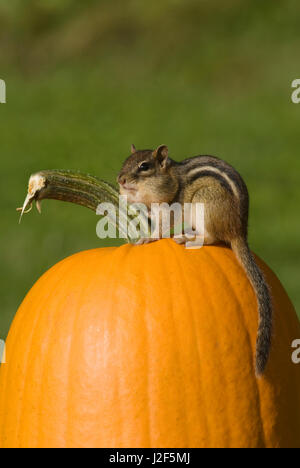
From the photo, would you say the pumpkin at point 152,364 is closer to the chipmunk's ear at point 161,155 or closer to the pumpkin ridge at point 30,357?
the pumpkin ridge at point 30,357

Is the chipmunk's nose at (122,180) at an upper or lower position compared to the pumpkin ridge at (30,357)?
upper

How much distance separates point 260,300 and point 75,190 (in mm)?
903

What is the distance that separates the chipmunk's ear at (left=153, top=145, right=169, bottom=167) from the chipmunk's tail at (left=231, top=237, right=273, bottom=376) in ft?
1.87

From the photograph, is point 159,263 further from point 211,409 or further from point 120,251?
point 211,409

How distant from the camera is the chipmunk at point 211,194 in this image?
3303mm

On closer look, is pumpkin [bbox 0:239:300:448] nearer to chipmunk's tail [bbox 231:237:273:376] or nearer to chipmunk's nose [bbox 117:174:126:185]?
chipmunk's tail [bbox 231:237:273:376]

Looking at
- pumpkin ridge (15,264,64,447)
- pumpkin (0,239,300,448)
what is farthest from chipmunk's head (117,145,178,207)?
pumpkin ridge (15,264,64,447)

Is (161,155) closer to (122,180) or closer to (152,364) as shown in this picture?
(122,180)

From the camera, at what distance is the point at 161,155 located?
12.7 ft

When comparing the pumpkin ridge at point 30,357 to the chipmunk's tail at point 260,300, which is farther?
the pumpkin ridge at point 30,357

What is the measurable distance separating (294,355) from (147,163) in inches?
42.6

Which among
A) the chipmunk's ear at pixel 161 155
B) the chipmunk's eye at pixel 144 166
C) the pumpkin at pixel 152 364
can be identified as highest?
the chipmunk's ear at pixel 161 155

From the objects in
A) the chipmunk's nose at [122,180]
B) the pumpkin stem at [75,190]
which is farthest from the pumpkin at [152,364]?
the chipmunk's nose at [122,180]
